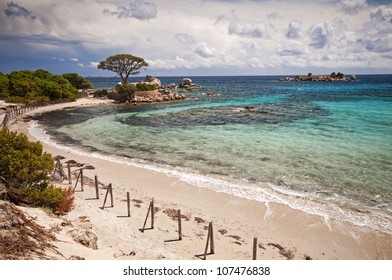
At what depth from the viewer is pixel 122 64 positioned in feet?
218

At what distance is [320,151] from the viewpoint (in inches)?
778

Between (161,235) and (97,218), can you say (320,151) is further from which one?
(97,218)

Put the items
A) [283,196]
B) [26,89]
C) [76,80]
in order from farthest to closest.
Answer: [76,80] < [26,89] < [283,196]

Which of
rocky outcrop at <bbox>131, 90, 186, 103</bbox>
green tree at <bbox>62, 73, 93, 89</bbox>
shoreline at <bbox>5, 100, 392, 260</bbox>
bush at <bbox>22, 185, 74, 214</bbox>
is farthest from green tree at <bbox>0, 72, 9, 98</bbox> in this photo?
bush at <bbox>22, 185, 74, 214</bbox>

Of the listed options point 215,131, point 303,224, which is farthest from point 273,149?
point 303,224

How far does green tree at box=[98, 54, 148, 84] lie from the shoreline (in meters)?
56.5

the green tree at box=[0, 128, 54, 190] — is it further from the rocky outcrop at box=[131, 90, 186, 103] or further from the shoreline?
the rocky outcrop at box=[131, 90, 186, 103]

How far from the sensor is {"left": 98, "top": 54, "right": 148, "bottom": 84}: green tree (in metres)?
65.0

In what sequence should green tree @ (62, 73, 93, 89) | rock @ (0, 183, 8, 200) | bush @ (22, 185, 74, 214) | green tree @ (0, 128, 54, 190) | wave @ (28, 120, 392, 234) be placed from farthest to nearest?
green tree @ (62, 73, 93, 89), wave @ (28, 120, 392, 234), green tree @ (0, 128, 54, 190), bush @ (22, 185, 74, 214), rock @ (0, 183, 8, 200)

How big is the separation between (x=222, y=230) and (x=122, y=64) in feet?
207

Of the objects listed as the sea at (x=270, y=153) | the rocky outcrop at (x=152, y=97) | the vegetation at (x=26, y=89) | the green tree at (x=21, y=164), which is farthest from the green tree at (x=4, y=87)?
the green tree at (x=21, y=164)

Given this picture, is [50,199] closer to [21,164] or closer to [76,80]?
[21,164]

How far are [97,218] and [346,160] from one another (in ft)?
50.9

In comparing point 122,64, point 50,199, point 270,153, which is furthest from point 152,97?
point 50,199
